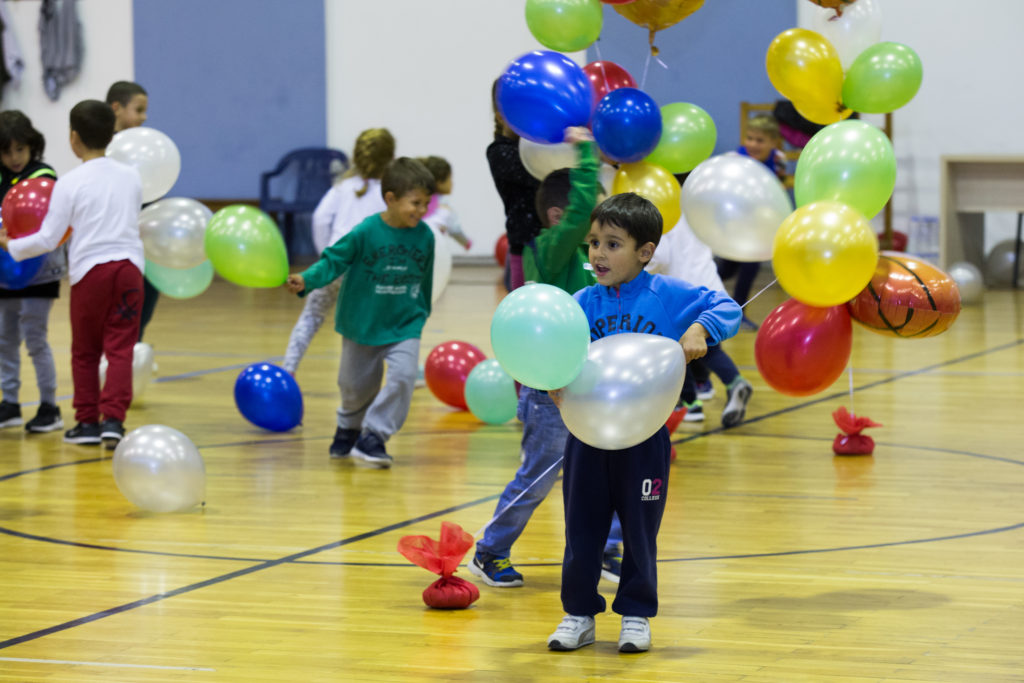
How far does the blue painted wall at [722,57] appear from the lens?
13281mm

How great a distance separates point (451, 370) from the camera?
6574mm

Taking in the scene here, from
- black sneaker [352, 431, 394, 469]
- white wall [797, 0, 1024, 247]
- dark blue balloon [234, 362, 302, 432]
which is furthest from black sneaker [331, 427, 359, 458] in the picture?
white wall [797, 0, 1024, 247]

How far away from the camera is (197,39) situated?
1490 centimetres

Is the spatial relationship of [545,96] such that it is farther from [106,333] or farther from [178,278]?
[178,278]

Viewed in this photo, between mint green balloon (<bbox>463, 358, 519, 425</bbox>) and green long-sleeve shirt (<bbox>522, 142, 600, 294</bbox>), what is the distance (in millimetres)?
2129

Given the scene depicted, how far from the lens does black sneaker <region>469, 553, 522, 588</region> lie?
3674 mm

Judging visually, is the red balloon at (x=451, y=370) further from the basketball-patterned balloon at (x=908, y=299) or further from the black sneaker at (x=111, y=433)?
the basketball-patterned balloon at (x=908, y=299)

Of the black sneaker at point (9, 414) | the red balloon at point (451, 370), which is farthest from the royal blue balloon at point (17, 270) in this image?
the red balloon at point (451, 370)

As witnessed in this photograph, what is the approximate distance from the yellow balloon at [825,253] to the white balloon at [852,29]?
0.85 m

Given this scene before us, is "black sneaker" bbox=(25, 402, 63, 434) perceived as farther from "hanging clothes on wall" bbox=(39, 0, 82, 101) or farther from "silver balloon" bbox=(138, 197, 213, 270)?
"hanging clothes on wall" bbox=(39, 0, 82, 101)

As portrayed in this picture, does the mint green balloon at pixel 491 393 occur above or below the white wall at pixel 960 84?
below

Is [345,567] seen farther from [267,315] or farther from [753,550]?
[267,315]

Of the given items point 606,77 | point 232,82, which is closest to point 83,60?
point 232,82

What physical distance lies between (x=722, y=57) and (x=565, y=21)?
9.80 meters
